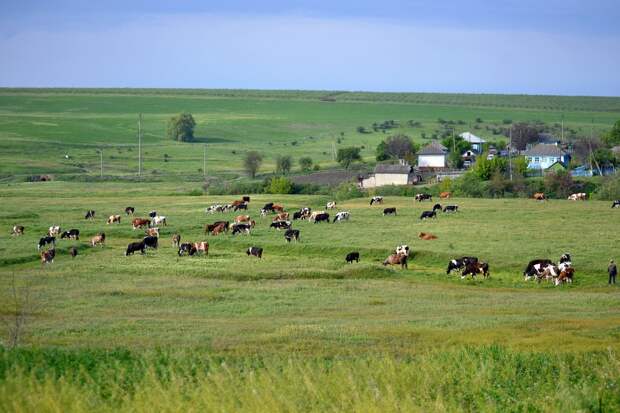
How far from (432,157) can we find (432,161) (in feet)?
→ 1.44

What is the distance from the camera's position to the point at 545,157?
10912 cm

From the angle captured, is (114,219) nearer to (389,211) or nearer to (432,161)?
(389,211)

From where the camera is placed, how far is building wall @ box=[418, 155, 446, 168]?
111 m

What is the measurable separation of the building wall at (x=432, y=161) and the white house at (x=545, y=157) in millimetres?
9010

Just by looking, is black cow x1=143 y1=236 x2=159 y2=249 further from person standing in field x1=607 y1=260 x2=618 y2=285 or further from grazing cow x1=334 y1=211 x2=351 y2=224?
person standing in field x1=607 y1=260 x2=618 y2=285

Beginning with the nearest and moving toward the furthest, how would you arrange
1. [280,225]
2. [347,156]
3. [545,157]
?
[280,225]
[545,157]
[347,156]

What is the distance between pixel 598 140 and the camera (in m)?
127

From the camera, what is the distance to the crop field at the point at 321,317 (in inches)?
597

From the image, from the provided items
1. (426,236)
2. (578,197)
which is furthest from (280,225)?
(578,197)

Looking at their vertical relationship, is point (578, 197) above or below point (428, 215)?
above

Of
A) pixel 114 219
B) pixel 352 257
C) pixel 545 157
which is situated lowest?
pixel 352 257

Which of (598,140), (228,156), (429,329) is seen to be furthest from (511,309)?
(228,156)

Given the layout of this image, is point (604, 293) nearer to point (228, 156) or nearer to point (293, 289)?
point (293, 289)

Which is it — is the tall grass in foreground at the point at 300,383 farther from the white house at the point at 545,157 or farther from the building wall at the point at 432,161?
the building wall at the point at 432,161
